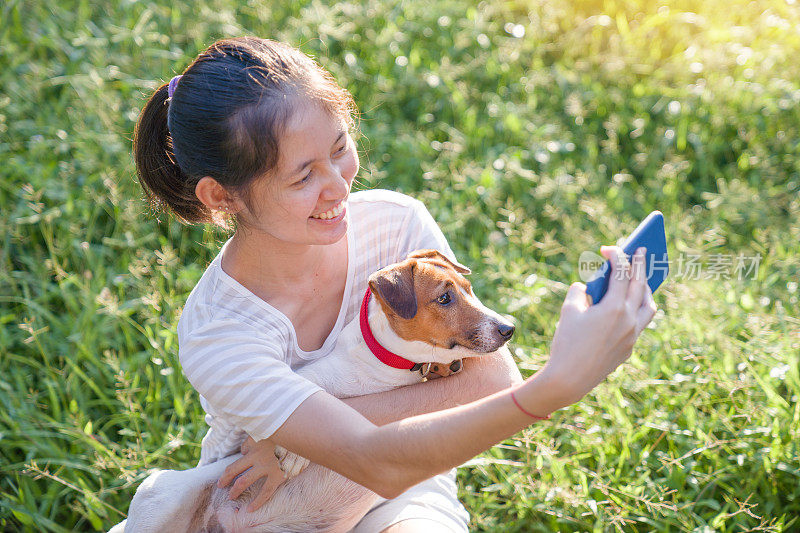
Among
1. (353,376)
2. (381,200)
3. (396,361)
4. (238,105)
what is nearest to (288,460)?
(353,376)

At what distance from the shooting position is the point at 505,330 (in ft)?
7.73

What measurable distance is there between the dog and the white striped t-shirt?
15 cm

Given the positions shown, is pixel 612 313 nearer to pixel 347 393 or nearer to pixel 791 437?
pixel 347 393

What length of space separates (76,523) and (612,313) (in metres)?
2.73

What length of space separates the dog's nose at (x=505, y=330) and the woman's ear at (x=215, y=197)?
91cm

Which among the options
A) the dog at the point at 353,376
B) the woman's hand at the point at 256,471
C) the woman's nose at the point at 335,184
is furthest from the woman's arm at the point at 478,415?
the woman's nose at the point at 335,184

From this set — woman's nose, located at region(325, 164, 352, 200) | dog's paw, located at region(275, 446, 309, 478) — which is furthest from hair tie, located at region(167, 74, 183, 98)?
dog's paw, located at region(275, 446, 309, 478)

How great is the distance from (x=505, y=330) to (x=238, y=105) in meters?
1.06

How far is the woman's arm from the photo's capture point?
172 cm

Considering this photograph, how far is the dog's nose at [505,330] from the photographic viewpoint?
2352mm

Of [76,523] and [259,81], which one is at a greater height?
[259,81]

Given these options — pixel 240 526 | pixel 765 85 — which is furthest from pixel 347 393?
pixel 765 85

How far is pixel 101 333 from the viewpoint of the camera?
395 cm

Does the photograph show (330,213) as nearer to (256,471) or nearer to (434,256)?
(434,256)
